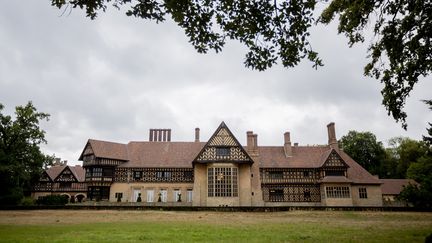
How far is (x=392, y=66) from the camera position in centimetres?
1048

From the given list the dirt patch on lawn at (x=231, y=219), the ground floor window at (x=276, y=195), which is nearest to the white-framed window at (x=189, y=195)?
the ground floor window at (x=276, y=195)

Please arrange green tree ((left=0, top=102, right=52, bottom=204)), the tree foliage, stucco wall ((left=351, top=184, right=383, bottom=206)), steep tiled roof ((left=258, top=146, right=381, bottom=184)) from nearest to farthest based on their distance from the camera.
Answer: the tree foliage, green tree ((left=0, top=102, right=52, bottom=204)), stucco wall ((left=351, top=184, right=383, bottom=206)), steep tiled roof ((left=258, top=146, right=381, bottom=184))

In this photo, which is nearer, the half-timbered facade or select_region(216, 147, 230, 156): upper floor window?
select_region(216, 147, 230, 156): upper floor window

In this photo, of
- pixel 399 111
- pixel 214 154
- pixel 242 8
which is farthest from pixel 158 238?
pixel 214 154

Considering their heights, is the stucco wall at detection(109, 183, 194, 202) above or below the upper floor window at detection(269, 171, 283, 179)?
below

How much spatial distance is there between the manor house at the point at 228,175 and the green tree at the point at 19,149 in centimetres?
631

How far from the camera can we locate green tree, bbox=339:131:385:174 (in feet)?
187

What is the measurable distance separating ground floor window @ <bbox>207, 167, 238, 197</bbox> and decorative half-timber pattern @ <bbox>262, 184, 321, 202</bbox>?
17.7ft

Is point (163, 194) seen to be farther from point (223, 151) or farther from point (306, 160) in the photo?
point (306, 160)

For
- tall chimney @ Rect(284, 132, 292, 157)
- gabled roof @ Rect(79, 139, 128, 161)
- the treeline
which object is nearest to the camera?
gabled roof @ Rect(79, 139, 128, 161)

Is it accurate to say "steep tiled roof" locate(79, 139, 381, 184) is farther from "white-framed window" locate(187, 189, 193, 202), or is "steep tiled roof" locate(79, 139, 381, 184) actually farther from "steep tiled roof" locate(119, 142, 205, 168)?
"white-framed window" locate(187, 189, 193, 202)

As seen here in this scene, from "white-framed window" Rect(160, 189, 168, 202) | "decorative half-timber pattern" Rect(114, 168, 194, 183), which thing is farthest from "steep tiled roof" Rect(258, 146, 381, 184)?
"white-framed window" Rect(160, 189, 168, 202)

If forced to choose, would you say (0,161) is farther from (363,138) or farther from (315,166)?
(363,138)

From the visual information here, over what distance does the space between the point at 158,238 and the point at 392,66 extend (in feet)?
29.6
